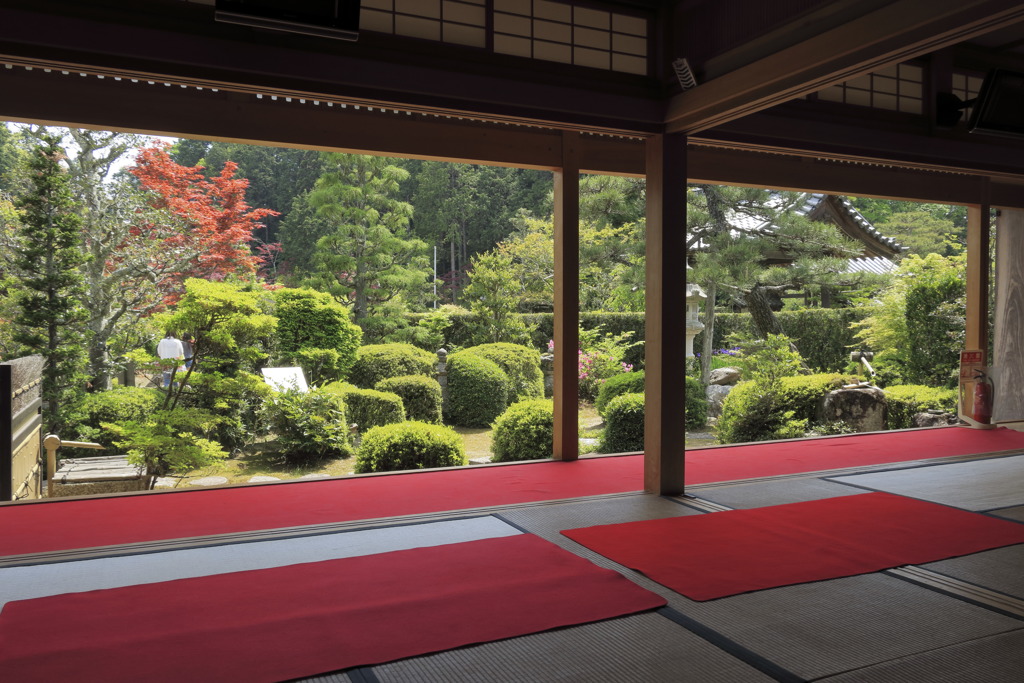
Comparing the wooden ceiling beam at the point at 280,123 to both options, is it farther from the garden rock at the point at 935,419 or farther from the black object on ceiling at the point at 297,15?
the garden rock at the point at 935,419

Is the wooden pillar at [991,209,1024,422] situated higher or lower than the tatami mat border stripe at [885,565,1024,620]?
higher

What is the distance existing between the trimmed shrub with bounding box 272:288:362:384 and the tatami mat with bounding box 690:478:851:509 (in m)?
5.25

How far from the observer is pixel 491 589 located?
111 inches

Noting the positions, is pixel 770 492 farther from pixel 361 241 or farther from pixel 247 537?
pixel 361 241

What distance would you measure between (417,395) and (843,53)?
6.15 metres

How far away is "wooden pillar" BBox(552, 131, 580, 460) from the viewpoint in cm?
542

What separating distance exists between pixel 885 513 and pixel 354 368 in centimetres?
647

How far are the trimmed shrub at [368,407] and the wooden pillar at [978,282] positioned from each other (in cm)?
577

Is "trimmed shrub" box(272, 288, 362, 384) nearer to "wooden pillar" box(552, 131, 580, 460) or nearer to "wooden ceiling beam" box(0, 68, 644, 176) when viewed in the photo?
"wooden pillar" box(552, 131, 580, 460)

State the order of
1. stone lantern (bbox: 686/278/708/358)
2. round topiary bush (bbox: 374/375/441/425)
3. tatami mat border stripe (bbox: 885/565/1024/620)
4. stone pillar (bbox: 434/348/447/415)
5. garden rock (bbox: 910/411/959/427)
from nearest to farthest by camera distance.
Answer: tatami mat border stripe (bbox: 885/565/1024/620), garden rock (bbox: 910/411/959/427), round topiary bush (bbox: 374/375/441/425), stone pillar (bbox: 434/348/447/415), stone lantern (bbox: 686/278/708/358)

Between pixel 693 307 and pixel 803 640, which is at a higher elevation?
pixel 693 307

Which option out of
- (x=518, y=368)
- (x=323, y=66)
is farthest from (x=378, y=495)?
(x=518, y=368)

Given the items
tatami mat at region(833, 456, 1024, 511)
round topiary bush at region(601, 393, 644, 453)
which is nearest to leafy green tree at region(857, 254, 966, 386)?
tatami mat at region(833, 456, 1024, 511)

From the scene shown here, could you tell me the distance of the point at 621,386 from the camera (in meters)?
8.41
